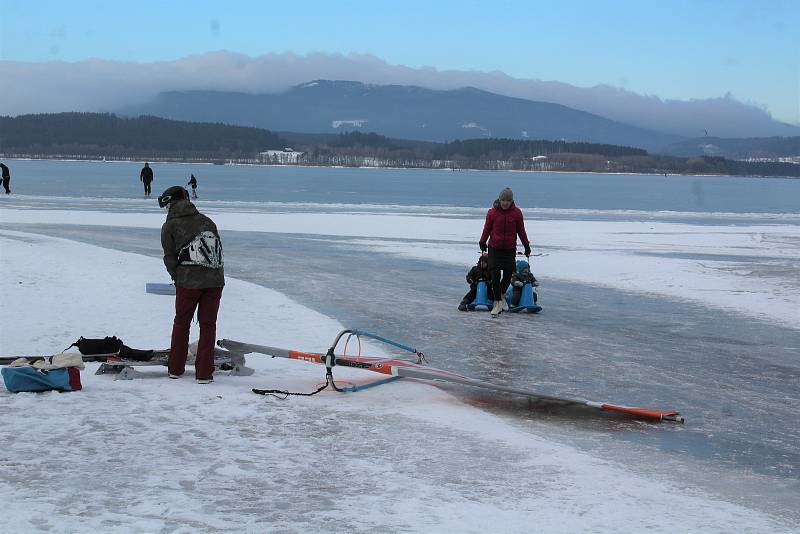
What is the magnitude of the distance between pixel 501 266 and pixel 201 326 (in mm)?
5908

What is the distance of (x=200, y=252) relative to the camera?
7898mm

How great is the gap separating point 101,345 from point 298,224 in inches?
887

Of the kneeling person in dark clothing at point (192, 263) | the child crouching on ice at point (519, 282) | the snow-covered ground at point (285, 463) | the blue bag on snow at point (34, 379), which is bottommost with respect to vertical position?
the snow-covered ground at point (285, 463)

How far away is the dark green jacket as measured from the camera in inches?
310

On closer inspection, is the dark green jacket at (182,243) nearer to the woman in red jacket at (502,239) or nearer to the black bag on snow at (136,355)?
the black bag on snow at (136,355)

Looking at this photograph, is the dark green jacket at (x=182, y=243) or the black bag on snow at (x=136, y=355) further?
the black bag on snow at (x=136, y=355)

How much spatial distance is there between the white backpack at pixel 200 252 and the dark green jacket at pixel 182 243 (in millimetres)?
33

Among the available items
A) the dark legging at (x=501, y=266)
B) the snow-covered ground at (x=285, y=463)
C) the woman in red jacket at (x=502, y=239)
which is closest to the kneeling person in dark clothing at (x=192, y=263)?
the snow-covered ground at (x=285, y=463)

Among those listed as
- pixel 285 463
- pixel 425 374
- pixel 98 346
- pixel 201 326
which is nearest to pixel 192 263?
pixel 201 326

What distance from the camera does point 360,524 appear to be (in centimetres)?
493

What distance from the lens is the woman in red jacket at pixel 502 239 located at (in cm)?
1282

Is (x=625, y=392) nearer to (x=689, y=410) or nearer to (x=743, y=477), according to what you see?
(x=689, y=410)

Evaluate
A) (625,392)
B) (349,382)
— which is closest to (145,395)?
(349,382)

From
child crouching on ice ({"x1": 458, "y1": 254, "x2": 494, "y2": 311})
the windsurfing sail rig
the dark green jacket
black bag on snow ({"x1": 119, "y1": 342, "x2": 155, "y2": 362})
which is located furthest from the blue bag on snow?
child crouching on ice ({"x1": 458, "y1": 254, "x2": 494, "y2": 311})
